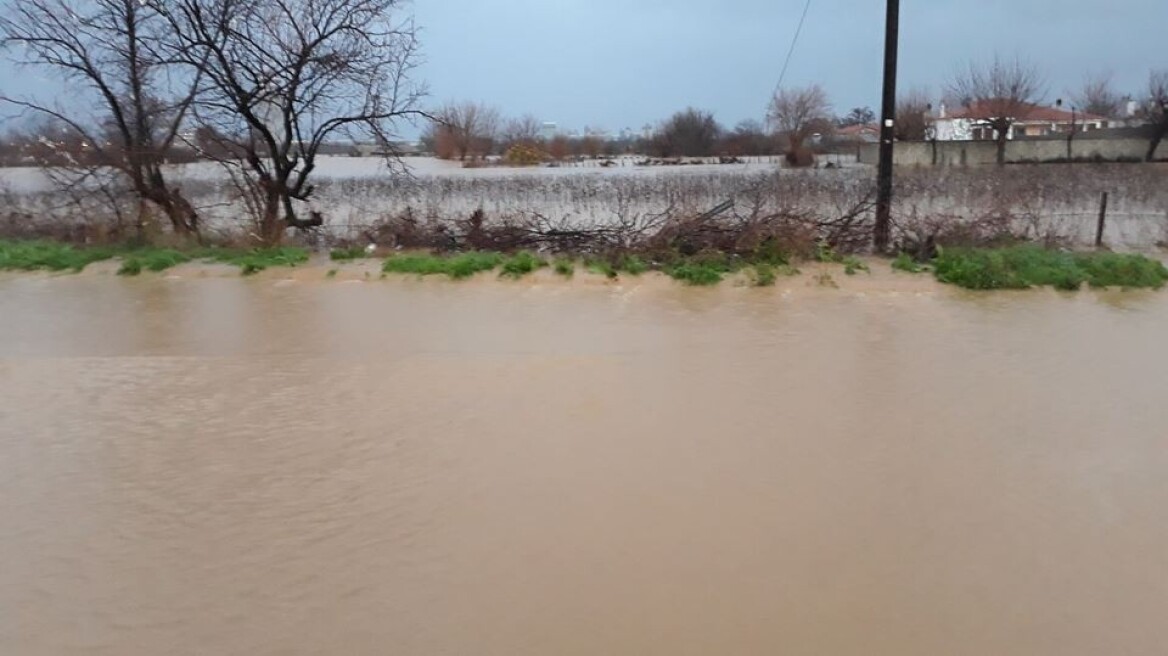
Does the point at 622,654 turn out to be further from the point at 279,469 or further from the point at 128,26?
the point at 128,26

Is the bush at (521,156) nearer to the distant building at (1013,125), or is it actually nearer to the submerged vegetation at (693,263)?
the submerged vegetation at (693,263)

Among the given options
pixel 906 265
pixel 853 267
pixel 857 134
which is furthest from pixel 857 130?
pixel 853 267

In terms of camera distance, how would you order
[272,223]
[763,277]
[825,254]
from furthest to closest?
1. [272,223]
2. [825,254]
3. [763,277]

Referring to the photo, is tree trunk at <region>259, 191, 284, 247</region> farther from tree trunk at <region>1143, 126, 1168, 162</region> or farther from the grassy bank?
tree trunk at <region>1143, 126, 1168, 162</region>

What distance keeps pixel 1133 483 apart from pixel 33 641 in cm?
605

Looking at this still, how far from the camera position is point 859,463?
5.80 m

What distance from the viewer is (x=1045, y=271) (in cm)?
1152

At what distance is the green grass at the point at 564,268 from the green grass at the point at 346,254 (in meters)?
3.32

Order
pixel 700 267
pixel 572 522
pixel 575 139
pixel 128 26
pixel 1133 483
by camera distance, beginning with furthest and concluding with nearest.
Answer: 1. pixel 575 139
2. pixel 128 26
3. pixel 700 267
4. pixel 1133 483
5. pixel 572 522

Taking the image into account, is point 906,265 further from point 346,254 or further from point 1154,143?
point 1154,143

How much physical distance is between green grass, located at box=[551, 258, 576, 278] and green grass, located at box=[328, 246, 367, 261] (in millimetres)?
3325

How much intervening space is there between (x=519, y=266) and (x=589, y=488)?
7.51 meters

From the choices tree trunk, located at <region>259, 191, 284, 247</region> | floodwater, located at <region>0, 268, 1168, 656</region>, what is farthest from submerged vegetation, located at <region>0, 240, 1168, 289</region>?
floodwater, located at <region>0, 268, 1168, 656</region>

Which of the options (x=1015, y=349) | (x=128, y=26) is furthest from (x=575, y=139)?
(x=1015, y=349)
